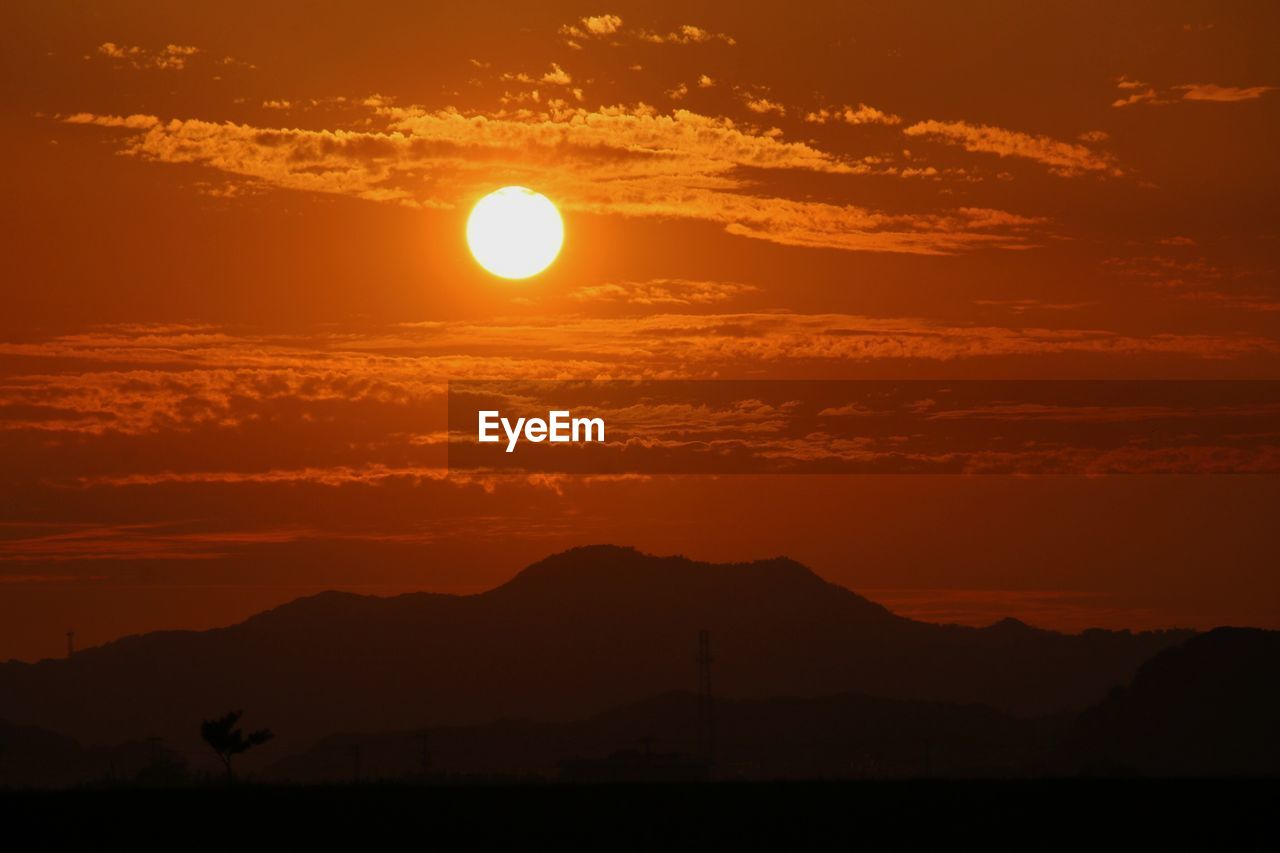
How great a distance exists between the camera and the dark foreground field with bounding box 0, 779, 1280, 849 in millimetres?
64000

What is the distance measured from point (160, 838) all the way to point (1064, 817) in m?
33.3

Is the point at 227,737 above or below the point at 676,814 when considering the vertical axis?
above

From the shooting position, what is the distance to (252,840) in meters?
63.7

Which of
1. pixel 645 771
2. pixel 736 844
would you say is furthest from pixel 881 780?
pixel 645 771

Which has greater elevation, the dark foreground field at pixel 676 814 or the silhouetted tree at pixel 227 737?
the silhouetted tree at pixel 227 737

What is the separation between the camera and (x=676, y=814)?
229ft

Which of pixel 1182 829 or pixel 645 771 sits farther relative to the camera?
pixel 645 771

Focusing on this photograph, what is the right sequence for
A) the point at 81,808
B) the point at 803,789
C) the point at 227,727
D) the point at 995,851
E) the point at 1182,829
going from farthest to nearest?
the point at 227,727
the point at 803,789
the point at 81,808
the point at 1182,829
the point at 995,851

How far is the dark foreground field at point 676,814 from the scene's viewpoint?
64000 millimetres

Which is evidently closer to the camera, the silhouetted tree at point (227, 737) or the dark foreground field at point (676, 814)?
the dark foreground field at point (676, 814)

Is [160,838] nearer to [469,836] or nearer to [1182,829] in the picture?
[469,836]

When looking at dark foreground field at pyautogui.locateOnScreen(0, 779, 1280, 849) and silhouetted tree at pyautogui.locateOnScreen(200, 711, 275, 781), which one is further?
silhouetted tree at pyautogui.locateOnScreen(200, 711, 275, 781)

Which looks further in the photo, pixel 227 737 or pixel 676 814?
pixel 227 737

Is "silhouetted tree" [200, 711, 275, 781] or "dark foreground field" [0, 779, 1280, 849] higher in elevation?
"silhouetted tree" [200, 711, 275, 781]
